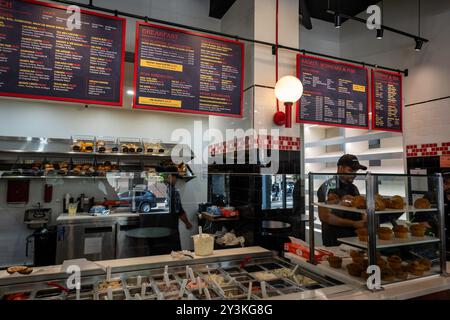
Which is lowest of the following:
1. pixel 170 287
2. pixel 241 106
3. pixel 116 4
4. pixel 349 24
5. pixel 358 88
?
pixel 170 287

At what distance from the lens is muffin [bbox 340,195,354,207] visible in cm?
212

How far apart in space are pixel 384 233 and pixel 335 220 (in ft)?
1.44

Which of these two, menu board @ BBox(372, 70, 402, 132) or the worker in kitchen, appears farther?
menu board @ BBox(372, 70, 402, 132)

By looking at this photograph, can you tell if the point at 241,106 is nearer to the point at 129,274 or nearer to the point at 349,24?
the point at 129,274

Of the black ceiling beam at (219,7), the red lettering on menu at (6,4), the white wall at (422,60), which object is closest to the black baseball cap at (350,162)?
the white wall at (422,60)

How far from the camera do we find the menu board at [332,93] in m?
3.66

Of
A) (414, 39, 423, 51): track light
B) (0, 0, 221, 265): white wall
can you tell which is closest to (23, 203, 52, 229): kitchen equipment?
(0, 0, 221, 265): white wall

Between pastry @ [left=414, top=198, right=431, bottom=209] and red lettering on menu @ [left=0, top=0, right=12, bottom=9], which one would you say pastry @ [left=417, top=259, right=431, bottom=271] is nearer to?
pastry @ [left=414, top=198, right=431, bottom=209]

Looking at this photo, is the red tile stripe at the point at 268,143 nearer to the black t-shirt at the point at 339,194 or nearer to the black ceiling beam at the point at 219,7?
the black t-shirt at the point at 339,194

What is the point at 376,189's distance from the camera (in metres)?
1.90

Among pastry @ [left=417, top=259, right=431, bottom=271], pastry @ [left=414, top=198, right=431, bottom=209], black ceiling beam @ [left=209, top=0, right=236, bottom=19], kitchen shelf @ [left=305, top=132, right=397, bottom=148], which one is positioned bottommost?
pastry @ [left=417, top=259, right=431, bottom=271]

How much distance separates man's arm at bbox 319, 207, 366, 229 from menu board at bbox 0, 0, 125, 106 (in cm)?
218

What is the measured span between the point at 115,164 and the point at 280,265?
4166mm
